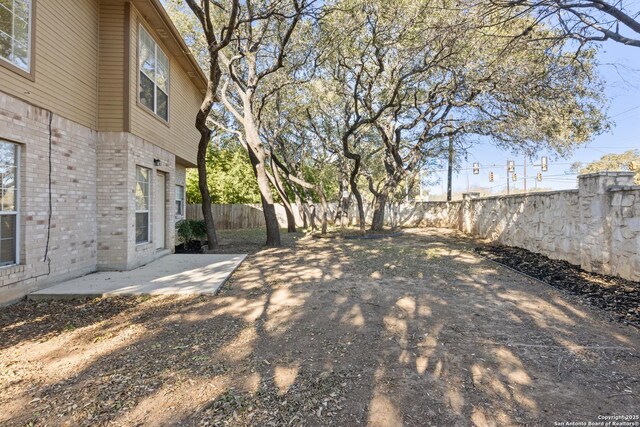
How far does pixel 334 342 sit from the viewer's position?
3289 mm

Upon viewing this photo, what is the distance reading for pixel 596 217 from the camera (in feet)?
19.6

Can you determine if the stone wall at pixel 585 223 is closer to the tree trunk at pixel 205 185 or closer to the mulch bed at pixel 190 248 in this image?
the tree trunk at pixel 205 185

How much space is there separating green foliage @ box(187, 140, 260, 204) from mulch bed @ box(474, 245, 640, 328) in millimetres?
14916

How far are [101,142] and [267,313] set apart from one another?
14.9 ft

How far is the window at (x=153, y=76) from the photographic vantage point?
6812 millimetres

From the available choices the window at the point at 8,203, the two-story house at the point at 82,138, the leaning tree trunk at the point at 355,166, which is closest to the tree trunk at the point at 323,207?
the leaning tree trunk at the point at 355,166

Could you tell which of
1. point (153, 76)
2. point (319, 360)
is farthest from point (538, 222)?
point (153, 76)

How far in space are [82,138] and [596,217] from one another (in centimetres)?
898

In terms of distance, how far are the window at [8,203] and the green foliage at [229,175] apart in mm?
15208

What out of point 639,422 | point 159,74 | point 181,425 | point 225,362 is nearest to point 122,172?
point 159,74

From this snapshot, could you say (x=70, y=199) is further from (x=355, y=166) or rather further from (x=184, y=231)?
(x=355, y=166)

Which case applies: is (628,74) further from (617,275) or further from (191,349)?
(191,349)

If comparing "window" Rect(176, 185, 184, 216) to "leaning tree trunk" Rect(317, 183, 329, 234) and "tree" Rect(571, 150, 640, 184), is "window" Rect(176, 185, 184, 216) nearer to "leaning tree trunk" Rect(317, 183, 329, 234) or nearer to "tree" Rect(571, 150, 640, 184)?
"leaning tree trunk" Rect(317, 183, 329, 234)

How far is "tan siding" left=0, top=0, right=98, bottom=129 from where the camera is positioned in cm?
461
